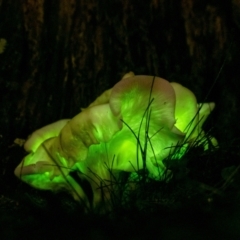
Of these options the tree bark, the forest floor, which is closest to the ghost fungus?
the forest floor

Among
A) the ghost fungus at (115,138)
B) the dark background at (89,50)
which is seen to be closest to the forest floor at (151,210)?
the ghost fungus at (115,138)

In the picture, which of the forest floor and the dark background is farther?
the dark background

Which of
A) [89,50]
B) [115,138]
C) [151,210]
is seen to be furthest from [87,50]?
[151,210]

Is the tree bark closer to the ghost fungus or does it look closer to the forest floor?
the forest floor

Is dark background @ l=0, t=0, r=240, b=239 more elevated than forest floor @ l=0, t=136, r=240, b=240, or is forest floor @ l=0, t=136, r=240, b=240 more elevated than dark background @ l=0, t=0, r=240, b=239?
dark background @ l=0, t=0, r=240, b=239

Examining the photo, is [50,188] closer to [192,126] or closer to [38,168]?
[38,168]

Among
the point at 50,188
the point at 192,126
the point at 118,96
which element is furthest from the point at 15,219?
the point at 192,126

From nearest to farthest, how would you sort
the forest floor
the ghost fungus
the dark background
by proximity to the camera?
1. the forest floor
2. the ghost fungus
3. the dark background

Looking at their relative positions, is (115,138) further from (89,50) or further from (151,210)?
(89,50)

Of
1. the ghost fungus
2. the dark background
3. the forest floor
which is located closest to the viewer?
the forest floor
